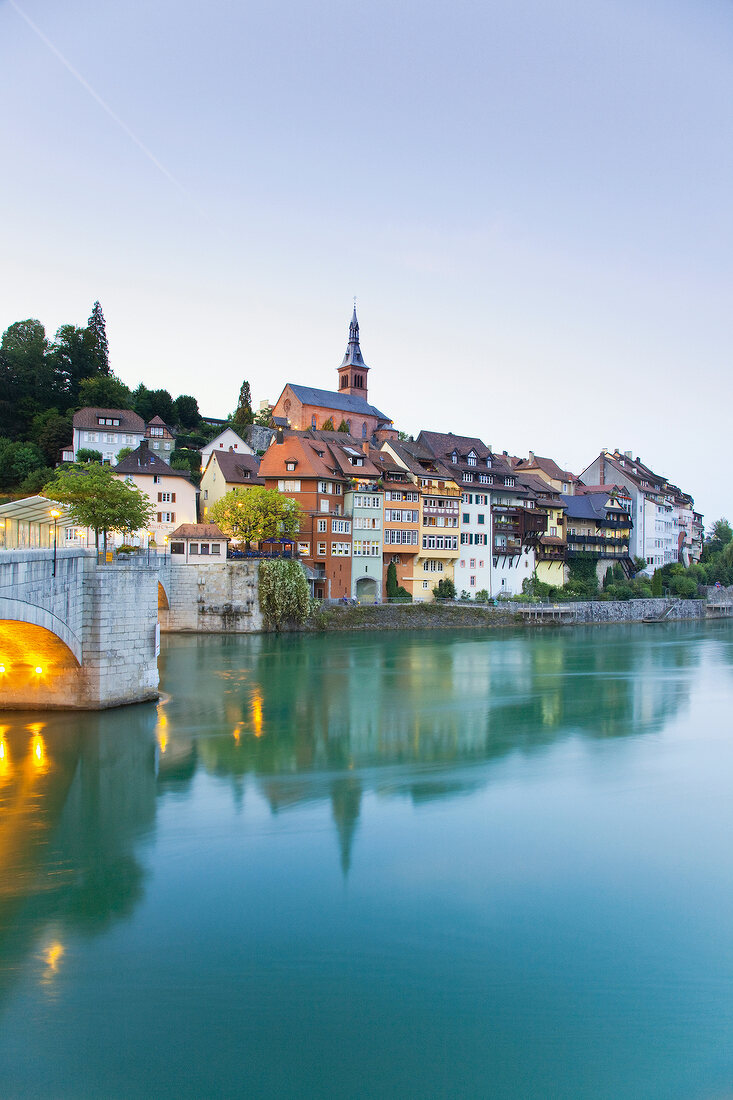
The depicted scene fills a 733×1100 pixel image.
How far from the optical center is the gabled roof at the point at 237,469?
58.3 metres

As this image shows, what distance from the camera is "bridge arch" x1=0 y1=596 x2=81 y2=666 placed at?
56.3 feet

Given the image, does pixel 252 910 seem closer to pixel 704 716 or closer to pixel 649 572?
pixel 704 716

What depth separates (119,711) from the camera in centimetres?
2309

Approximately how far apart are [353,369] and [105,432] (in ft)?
143

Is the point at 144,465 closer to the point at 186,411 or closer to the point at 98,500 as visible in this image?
the point at 98,500

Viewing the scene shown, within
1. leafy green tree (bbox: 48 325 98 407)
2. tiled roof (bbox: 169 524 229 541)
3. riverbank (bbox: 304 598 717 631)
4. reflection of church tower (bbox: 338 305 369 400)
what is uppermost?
reflection of church tower (bbox: 338 305 369 400)

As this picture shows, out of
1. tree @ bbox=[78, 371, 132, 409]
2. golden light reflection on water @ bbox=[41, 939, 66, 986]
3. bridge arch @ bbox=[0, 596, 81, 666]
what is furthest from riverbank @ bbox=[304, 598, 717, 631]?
golden light reflection on water @ bbox=[41, 939, 66, 986]

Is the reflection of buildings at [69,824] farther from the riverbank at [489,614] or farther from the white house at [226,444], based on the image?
the white house at [226,444]

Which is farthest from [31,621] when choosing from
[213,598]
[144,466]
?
[144,466]

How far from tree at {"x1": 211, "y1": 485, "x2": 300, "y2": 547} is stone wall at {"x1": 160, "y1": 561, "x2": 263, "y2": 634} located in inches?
98.3

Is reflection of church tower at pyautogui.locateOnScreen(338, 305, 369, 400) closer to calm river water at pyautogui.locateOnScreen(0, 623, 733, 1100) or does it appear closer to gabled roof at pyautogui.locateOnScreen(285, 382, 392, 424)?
gabled roof at pyautogui.locateOnScreen(285, 382, 392, 424)

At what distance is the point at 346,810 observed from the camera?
56.0ft

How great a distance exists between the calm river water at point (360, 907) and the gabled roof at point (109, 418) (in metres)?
45.9

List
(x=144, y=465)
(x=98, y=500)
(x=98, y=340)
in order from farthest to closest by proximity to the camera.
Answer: (x=98, y=340), (x=144, y=465), (x=98, y=500)
